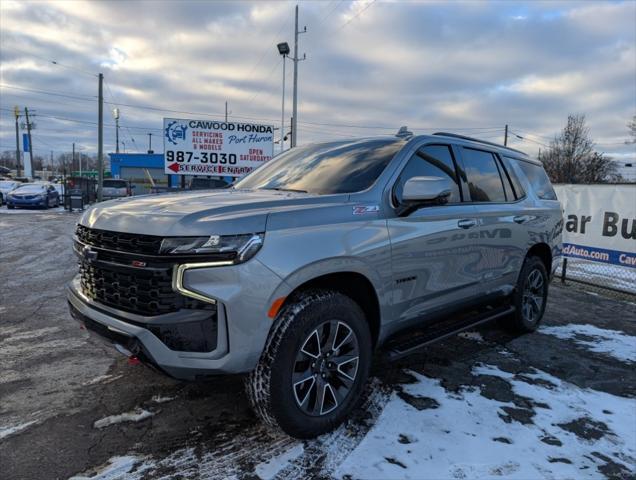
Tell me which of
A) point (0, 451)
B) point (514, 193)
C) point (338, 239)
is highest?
point (514, 193)

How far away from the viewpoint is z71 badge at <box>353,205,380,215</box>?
126 inches

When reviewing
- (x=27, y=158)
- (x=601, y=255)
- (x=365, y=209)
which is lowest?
(x=601, y=255)

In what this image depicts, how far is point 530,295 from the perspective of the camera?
5.34 metres

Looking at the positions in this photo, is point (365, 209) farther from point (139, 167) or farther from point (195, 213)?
point (139, 167)

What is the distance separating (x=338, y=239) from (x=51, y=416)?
2260 millimetres

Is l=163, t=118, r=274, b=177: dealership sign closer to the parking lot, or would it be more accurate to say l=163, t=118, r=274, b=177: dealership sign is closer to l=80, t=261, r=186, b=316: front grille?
the parking lot

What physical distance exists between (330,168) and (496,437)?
7.29ft

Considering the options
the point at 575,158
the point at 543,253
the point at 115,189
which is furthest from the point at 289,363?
the point at 575,158

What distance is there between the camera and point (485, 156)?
4734 millimetres

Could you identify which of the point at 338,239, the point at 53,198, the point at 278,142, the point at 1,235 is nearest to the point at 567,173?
the point at 278,142

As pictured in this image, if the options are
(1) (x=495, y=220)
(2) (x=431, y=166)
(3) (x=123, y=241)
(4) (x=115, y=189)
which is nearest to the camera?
(3) (x=123, y=241)

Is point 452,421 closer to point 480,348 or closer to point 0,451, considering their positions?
point 480,348

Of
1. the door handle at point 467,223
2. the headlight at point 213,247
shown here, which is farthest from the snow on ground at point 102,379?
the door handle at point 467,223

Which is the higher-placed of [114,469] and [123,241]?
[123,241]
